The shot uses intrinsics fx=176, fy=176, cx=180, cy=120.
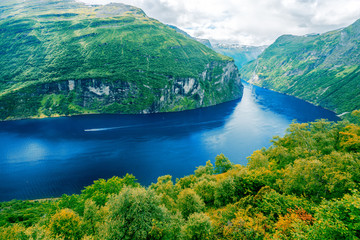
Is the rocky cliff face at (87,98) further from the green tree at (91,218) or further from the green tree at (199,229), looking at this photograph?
the green tree at (199,229)

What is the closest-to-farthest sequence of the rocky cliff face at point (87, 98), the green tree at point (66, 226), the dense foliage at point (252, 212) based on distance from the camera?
the dense foliage at point (252, 212)
the green tree at point (66, 226)
the rocky cliff face at point (87, 98)

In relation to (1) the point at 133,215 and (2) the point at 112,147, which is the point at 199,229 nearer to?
(1) the point at 133,215

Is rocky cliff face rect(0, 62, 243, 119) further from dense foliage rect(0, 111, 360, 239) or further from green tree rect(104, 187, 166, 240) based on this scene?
green tree rect(104, 187, 166, 240)

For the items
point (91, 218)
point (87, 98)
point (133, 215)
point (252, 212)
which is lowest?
point (87, 98)

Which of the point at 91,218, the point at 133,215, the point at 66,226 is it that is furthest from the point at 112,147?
the point at 133,215

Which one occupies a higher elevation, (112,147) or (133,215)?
(133,215)

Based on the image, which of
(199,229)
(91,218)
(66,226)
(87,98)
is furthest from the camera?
(87,98)

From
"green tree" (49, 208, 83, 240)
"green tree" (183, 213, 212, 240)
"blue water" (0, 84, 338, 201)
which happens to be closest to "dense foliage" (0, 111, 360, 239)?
"green tree" (49, 208, 83, 240)

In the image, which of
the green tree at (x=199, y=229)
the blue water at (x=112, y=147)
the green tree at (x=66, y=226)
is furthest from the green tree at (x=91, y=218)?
the blue water at (x=112, y=147)

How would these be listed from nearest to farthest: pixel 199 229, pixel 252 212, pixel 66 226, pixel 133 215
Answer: pixel 133 215 < pixel 199 229 < pixel 252 212 < pixel 66 226

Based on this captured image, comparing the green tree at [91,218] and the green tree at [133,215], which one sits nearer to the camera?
the green tree at [133,215]
